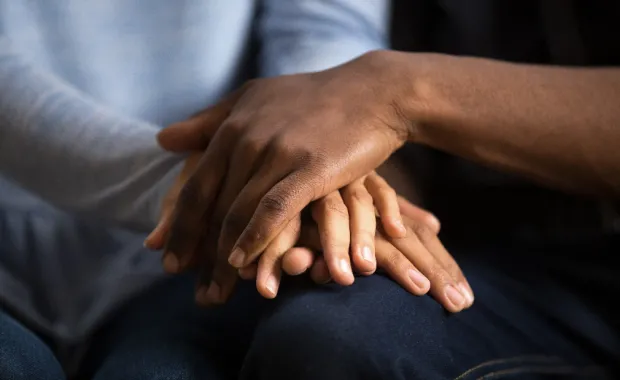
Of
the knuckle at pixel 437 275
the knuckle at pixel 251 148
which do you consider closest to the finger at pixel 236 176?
the knuckle at pixel 251 148

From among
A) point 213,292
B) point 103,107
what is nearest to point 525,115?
point 213,292

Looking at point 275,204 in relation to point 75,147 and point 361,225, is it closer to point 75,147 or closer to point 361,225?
point 361,225

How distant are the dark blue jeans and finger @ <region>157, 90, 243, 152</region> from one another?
14 centimetres

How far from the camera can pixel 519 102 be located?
20.4 inches

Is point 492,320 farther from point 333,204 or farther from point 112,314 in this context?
point 112,314

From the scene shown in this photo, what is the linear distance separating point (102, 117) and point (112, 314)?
7.7 inches

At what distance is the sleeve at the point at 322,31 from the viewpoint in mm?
708

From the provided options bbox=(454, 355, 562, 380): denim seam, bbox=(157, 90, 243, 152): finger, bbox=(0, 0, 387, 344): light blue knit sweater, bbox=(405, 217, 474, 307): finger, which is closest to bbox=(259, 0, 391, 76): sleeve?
bbox=(0, 0, 387, 344): light blue knit sweater

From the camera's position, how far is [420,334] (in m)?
0.46

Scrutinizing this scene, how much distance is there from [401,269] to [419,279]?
0.6 inches

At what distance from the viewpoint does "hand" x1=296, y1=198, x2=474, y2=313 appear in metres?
0.49

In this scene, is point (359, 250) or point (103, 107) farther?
point (103, 107)

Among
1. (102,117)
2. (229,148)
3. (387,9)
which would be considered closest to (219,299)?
(229,148)

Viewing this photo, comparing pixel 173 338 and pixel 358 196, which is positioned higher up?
pixel 358 196
